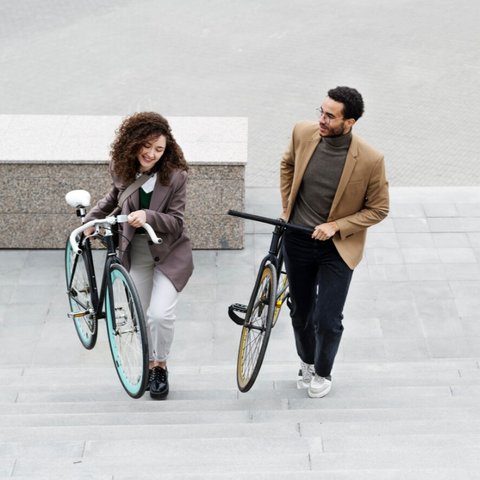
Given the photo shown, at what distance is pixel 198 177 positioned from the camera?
6.89 meters

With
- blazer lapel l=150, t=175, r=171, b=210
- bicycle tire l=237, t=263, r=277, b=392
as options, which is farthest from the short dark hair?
blazer lapel l=150, t=175, r=171, b=210

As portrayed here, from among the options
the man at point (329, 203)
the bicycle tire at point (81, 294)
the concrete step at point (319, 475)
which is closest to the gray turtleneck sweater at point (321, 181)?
the man at point (329, 203)

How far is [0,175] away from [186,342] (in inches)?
78.9

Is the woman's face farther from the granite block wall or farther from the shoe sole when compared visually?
the granite block wall

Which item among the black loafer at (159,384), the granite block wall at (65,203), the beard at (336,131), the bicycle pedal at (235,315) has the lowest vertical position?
the granite block wall at (65,203)

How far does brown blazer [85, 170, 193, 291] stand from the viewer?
460cm

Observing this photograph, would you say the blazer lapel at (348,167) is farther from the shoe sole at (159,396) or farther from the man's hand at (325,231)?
the shoe sole at (159,396)

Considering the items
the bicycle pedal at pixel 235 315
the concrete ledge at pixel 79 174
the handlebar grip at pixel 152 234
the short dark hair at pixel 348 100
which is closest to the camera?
the short dark hair at pixel 348 100

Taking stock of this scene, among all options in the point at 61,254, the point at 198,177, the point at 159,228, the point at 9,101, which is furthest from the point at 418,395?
the point at 9,101

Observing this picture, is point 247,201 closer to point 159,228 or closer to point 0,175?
point 0,175

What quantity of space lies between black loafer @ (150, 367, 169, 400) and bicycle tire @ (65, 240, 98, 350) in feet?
1.52

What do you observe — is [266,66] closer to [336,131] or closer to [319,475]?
[336,131]

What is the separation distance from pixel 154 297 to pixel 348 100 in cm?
143

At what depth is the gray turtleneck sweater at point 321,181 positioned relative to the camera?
4.31 metres
